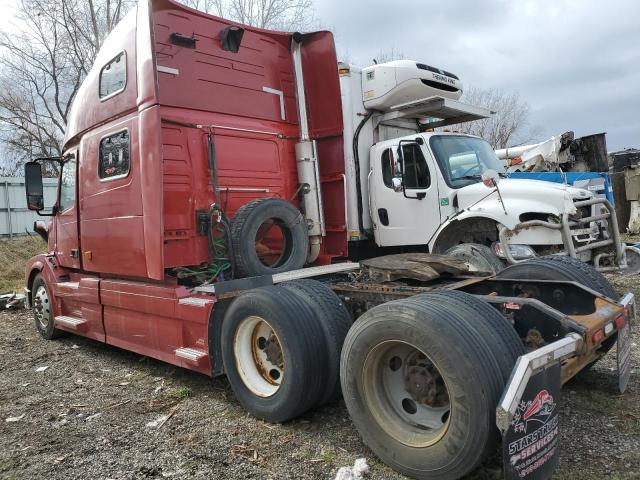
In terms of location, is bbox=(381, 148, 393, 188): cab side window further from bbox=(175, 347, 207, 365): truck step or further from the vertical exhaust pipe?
bbox=(175, 347, 207, 365): truck step

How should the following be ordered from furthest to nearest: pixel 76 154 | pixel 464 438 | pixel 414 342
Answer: pixel 76 154
pixel 414 342
pixel 464 438

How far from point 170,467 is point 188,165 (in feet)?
8.99

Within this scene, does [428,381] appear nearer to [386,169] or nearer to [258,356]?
[258,356]

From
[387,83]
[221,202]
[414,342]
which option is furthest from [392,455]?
[387,83]

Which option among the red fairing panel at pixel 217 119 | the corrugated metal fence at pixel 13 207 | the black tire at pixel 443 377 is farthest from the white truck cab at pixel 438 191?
the corrugated metal fence at pixel 13 207

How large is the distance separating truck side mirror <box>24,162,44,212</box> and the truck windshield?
196 inches

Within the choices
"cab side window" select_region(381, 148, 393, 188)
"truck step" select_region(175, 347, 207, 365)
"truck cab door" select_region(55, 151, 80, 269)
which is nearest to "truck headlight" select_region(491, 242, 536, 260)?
"cab side window" select_region(381, 148, 393, 188)

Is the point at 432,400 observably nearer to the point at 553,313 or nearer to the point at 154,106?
the point at 553,313

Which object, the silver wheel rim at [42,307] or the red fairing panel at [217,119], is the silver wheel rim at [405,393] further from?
the silver wheel rim at [42,307]

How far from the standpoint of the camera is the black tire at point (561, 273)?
3881 mm

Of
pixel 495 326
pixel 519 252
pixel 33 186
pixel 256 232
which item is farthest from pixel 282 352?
pixel 33 186

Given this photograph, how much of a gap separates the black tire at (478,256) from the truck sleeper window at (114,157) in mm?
3468

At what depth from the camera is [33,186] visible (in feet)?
21.4

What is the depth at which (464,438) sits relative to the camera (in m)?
2.46
